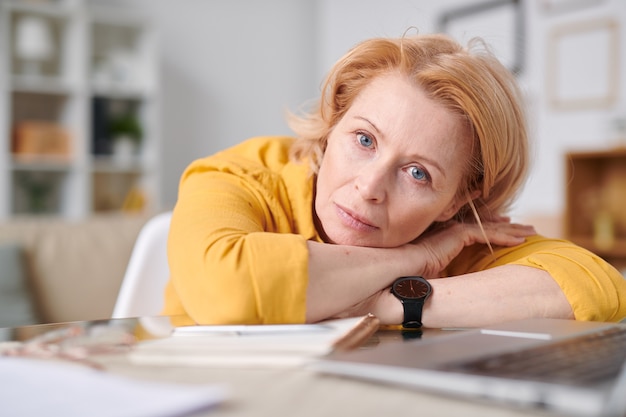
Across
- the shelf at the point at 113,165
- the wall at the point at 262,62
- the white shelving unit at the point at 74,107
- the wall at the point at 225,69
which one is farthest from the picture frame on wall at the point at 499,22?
the shelf at the point at 113,165

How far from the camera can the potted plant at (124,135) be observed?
4773 millimetres

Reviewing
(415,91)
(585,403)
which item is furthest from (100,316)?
(585,403)

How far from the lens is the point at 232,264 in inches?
33.9

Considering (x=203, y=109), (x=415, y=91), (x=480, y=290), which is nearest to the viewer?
(x=480, y=290)

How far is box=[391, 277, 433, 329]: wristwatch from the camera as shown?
36.8 inches

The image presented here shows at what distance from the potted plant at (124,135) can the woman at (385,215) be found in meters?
3.64

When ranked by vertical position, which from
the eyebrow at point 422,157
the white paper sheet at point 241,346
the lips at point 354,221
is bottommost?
the white paper sheet at point 241,346

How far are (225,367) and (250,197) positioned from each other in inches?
20.2

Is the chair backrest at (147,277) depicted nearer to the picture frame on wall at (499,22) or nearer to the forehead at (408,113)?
the forehead at (408,113)

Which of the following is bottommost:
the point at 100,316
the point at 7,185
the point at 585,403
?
the point at 100,316

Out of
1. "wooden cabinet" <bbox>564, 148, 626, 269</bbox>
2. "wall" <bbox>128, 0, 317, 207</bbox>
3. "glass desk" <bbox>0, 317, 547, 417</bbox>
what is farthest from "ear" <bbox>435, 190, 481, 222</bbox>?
"wall" <bbox>128, 0, 317, 207</bbox>

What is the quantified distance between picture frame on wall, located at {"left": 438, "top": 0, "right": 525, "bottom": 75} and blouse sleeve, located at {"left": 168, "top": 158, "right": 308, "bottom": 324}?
3.84m

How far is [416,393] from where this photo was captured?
53 cm

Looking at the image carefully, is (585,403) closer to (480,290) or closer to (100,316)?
(480,290)
